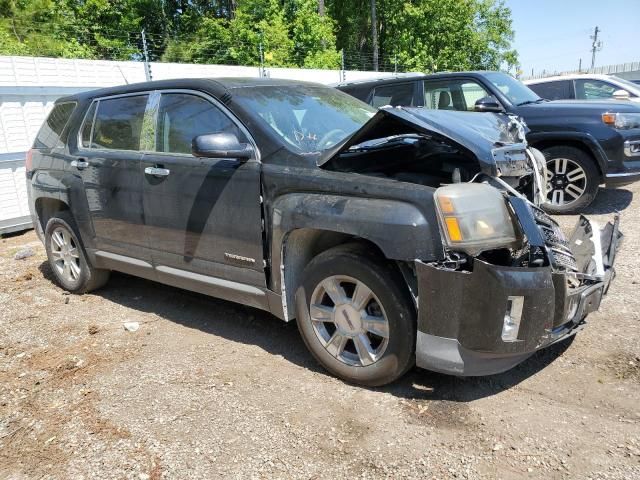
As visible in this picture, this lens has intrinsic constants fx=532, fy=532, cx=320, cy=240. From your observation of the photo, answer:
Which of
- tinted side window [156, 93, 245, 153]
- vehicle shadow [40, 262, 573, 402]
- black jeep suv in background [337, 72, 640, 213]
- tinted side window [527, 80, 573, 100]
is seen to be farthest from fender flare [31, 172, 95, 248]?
tinted side window [527, 80, 573, 100]

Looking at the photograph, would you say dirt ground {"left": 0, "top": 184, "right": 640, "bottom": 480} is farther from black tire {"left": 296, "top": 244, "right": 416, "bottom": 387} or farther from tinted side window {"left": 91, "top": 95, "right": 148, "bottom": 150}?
tinted side window {"left": 91, "top": 95, "right": 148, "bottom": 150}

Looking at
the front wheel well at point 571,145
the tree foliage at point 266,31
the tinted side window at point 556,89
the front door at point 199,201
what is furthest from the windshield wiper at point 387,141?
the tree foliage at point 266,31

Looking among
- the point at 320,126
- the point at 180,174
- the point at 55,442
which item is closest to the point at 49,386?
the point at 55,442

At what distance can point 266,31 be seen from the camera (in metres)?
22.2

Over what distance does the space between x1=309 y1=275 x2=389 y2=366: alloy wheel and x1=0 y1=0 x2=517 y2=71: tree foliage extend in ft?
58.0

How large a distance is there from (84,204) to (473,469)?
3769 mm

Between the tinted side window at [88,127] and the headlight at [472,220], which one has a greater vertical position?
the tinted side window at [88,127]

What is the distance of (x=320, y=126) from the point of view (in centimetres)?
375

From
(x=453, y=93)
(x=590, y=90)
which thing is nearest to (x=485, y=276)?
(x=453, y=93)

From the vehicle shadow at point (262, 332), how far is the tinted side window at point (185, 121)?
4.61 ft

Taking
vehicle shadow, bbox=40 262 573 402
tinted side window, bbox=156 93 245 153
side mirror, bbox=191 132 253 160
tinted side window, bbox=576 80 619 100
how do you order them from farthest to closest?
tinted side window, bbox=576 80 619 100 → tinted side window, bbox=156 93 245 153 → side mirror, bbox=191 132 253 160 → vehicle shadow, bbox=40 262 573 402

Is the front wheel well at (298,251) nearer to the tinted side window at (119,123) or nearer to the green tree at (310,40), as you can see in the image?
the tinted side window at (119,123)

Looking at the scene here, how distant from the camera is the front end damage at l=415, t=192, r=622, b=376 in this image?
2557mm

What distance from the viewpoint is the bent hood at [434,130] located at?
2.94 m
